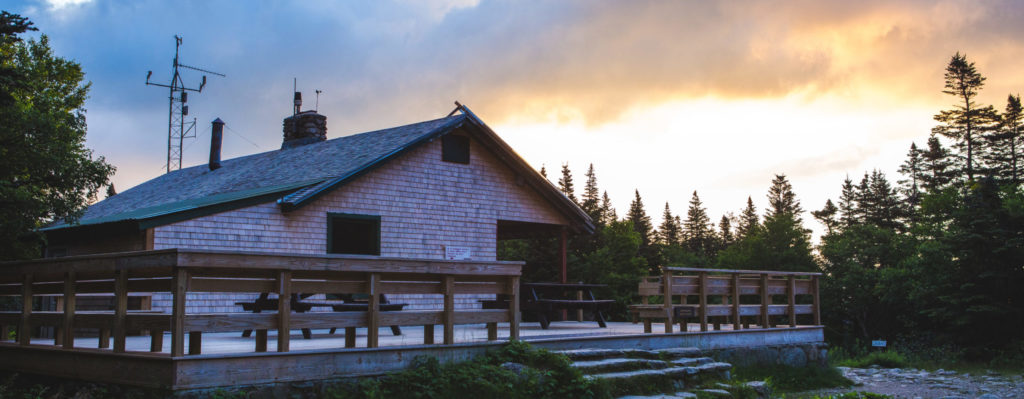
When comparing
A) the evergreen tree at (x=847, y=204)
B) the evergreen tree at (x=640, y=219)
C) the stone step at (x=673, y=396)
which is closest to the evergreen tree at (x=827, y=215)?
the evergreen tree at (x=847, y=204)

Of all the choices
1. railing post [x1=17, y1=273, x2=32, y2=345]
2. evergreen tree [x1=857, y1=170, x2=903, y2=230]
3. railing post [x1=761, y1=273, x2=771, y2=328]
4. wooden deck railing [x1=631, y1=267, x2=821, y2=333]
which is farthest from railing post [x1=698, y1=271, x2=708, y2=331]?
evergreen tree [x1=857, y1=170, x2=903, y2=230]

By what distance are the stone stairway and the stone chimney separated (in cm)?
1506

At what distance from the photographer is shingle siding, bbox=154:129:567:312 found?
14727 mm

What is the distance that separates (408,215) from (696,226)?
59971mm

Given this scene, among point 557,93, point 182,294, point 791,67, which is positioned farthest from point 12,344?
point 791,67

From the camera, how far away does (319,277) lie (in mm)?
8297

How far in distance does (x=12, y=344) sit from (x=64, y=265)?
67.8 inches

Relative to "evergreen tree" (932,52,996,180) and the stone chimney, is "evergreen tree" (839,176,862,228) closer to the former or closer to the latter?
"evergreen tree" (932,52,996,180)

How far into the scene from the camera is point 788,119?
22766 mm

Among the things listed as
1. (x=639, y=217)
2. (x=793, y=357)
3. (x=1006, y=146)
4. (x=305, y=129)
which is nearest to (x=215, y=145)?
(x=305, y=129)

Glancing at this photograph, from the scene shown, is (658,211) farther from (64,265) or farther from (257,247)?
(64,265)

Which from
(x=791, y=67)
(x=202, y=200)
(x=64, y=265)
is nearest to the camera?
(x=64, y=265)

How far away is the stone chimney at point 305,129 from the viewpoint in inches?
936

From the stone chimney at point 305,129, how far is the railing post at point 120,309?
15.9m
